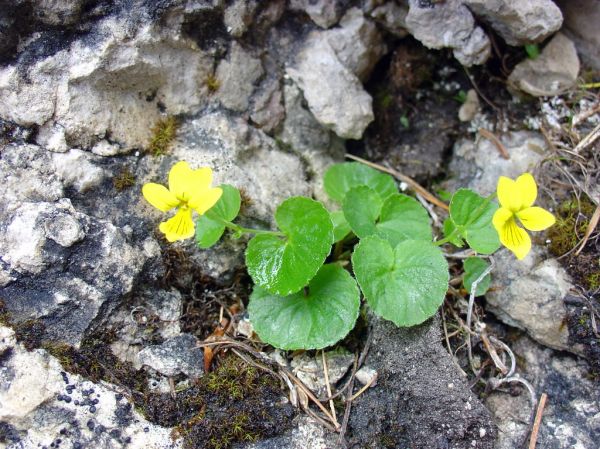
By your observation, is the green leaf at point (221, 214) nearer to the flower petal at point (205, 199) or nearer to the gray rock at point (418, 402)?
the flower petal at point (205, 199)

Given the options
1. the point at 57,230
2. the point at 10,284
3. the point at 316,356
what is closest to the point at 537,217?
the point at 316,356

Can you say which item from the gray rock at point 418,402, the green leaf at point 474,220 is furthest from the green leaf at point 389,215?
the gray rock at point 418,402

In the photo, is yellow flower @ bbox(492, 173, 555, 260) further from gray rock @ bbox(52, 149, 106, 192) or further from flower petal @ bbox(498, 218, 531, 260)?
gray rock @ bbox(52, 149, 106, 192)

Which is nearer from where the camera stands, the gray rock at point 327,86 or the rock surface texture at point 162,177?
the rock surface texture at point 162,177

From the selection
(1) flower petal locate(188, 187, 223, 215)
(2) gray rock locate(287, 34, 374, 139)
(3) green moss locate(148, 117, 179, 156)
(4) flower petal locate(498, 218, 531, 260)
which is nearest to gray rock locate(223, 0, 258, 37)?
(2) gray rock locate(287, 34, 374, 139)

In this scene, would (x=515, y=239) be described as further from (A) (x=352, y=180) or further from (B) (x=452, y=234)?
(A) (x=352, y=180)

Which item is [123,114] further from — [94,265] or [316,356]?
[316,356]
